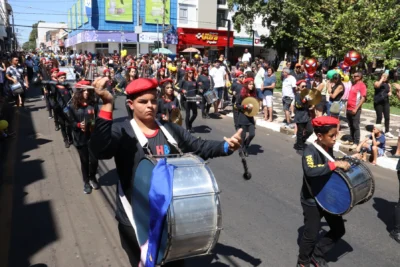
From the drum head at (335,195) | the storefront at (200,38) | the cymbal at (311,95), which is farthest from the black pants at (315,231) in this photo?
the storefront at (200,38)

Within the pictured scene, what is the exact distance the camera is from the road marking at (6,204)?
176 inches

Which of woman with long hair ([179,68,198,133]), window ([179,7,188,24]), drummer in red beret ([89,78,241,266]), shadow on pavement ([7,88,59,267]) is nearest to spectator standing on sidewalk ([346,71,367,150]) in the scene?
woman with long hair ([179,68,198,133])

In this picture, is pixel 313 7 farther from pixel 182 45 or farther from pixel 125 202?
pixel 182 45

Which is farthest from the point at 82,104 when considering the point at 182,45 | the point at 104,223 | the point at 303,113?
the point at 182,45

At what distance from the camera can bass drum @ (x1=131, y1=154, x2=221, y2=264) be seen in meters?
2.47

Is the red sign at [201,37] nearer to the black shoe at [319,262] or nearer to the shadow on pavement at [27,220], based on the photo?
the shadow on pavement at [27,220]

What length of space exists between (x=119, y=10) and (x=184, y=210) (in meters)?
44.9

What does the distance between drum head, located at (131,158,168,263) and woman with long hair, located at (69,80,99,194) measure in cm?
374

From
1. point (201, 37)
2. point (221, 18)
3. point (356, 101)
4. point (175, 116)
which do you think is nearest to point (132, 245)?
point (175, 116)

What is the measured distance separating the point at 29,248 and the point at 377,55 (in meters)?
16.6

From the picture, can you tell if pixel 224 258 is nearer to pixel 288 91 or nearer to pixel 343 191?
pixel 343 191

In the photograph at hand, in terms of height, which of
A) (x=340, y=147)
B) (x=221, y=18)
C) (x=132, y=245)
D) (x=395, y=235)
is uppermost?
(x=221, y=18)

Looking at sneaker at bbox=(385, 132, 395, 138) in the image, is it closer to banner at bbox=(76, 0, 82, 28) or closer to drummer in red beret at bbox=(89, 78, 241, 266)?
drummer in red beret at bbox=(89, 78, 241, 266)

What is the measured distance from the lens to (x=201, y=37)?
4556 cm
